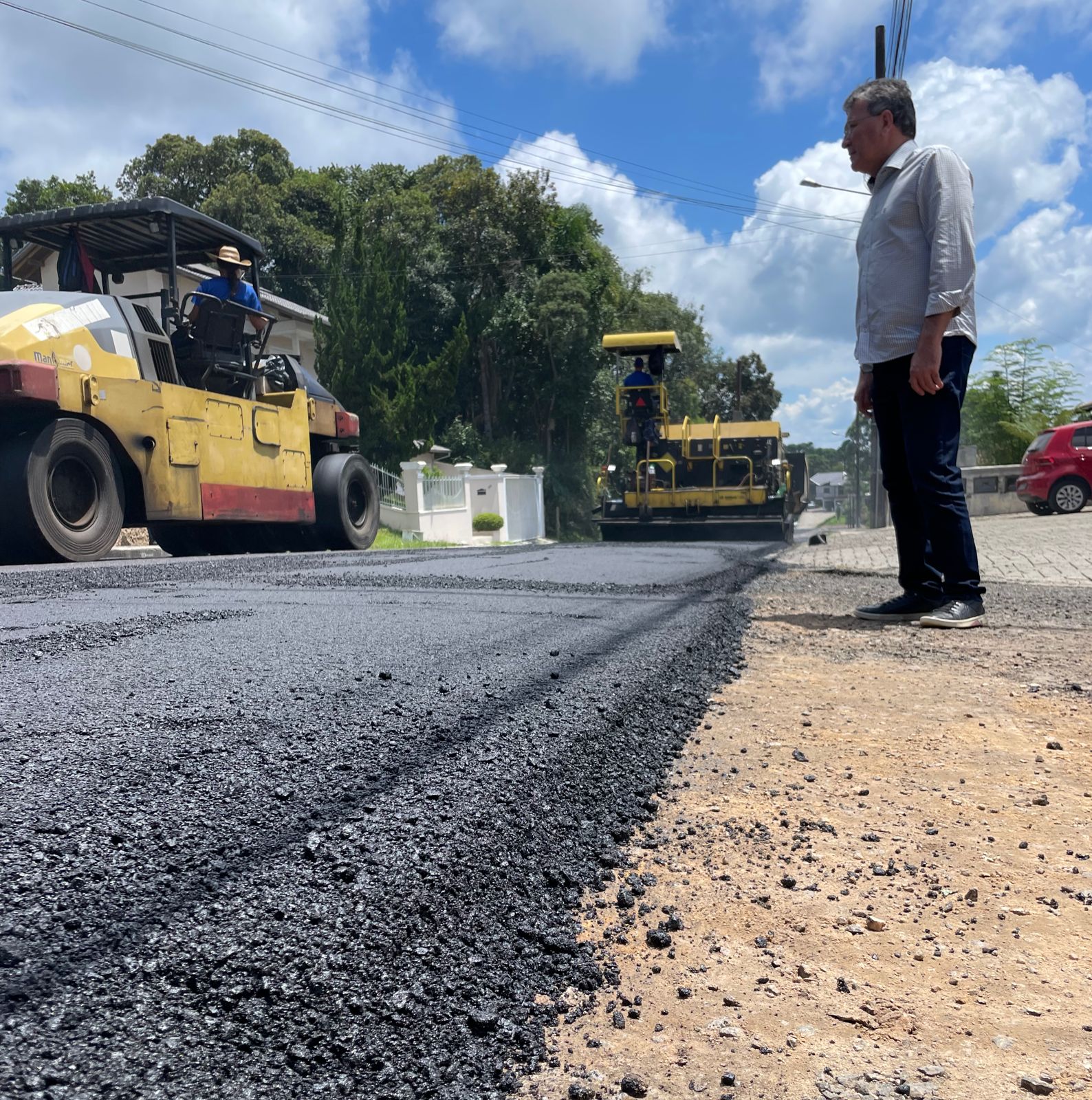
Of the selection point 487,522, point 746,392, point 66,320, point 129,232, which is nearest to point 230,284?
point 129,232

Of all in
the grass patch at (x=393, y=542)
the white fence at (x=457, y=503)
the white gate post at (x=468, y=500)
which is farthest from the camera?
the white gate post at (x=468, y=500)

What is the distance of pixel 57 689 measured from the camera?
2.34 metres

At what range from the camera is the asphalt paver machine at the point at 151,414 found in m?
6.61

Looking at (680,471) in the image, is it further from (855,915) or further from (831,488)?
(831,488)

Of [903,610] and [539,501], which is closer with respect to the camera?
[903,610]

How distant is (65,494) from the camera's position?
22.2 feet

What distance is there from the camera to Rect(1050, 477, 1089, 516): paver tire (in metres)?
16.3

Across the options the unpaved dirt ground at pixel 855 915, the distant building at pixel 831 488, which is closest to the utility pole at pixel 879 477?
the unpaved dirt ground at pixel 855 915

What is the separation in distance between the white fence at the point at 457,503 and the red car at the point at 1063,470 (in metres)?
12.3

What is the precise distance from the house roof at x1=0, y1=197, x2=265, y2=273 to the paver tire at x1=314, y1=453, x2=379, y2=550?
7.98 feet

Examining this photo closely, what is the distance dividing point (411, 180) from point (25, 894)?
39.2m

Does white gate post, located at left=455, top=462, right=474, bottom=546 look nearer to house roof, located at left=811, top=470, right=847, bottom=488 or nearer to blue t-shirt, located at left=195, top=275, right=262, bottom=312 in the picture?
blue t-shirt, located at left=195, top=275, right=262, bottom=312

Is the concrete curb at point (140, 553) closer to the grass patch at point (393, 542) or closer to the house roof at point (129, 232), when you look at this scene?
the house roof at point (129, 232)

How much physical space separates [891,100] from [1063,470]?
14367mm
